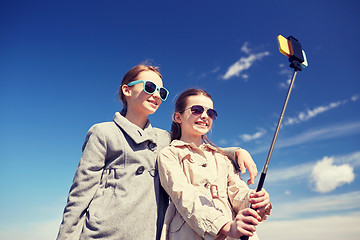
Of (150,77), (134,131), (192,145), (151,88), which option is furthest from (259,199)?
(150,77)

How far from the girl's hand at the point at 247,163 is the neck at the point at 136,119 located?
1457 millimetres

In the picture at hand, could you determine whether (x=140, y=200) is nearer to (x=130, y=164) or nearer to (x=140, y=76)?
(x=130, y=164)

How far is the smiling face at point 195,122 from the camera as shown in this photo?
428cm

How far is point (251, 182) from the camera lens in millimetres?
3820

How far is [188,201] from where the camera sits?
3.23 m

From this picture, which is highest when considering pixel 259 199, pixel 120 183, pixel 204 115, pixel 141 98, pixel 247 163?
pixel 141 98

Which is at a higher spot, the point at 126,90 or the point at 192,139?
the point at 126,90

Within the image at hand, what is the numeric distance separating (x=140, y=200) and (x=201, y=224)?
1.01 m

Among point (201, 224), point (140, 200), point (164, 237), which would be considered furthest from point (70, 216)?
point (201, 224)

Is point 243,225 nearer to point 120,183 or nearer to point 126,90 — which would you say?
point 120,183

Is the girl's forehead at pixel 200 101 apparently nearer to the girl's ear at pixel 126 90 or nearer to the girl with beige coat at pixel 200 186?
the girl with beige coat at pixel 200 186

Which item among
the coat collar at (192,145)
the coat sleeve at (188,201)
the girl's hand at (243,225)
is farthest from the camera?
the coat collar at (192,145)

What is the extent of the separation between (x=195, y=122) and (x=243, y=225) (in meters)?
1.74

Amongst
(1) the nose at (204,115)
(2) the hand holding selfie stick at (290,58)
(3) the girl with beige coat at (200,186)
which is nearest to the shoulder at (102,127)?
(3) the girl with beige coat at (200,186)
